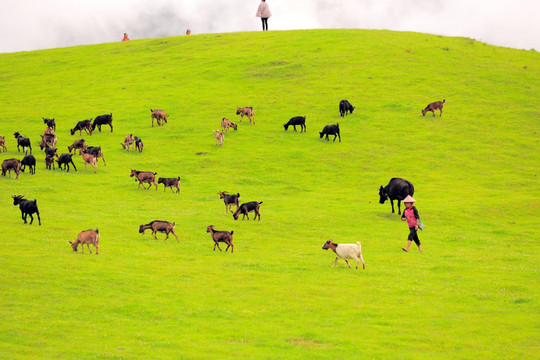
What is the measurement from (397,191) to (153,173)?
1599cm

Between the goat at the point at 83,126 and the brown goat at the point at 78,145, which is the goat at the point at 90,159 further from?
the goat at the point at 83,126

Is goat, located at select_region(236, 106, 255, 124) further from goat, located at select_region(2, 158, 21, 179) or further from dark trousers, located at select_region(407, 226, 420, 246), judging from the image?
dark trousers, located at select_region(407, 226, 420, 246)

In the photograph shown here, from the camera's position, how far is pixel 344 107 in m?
57.8

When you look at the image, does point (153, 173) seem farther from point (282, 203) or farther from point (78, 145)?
point (78, 145)

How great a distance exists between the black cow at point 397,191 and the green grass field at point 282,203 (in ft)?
2.89

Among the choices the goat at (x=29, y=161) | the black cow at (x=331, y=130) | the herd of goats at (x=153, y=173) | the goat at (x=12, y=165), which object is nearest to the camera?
the herd of goats at (x=153, y=173)

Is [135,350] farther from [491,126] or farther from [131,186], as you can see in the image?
[491,126]

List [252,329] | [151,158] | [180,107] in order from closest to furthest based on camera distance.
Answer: [252,329] < [151,158] < [180,107]

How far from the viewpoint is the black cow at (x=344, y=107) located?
57.7 metres

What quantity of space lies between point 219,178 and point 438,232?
17.3 meters

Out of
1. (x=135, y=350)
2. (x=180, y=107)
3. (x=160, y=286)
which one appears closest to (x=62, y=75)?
(x=180, y=107)

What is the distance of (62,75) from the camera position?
255ft

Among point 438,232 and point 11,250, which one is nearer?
point 11,250

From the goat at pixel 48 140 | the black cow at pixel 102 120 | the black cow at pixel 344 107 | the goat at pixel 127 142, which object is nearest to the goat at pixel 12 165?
the goat at pixel 48 140
